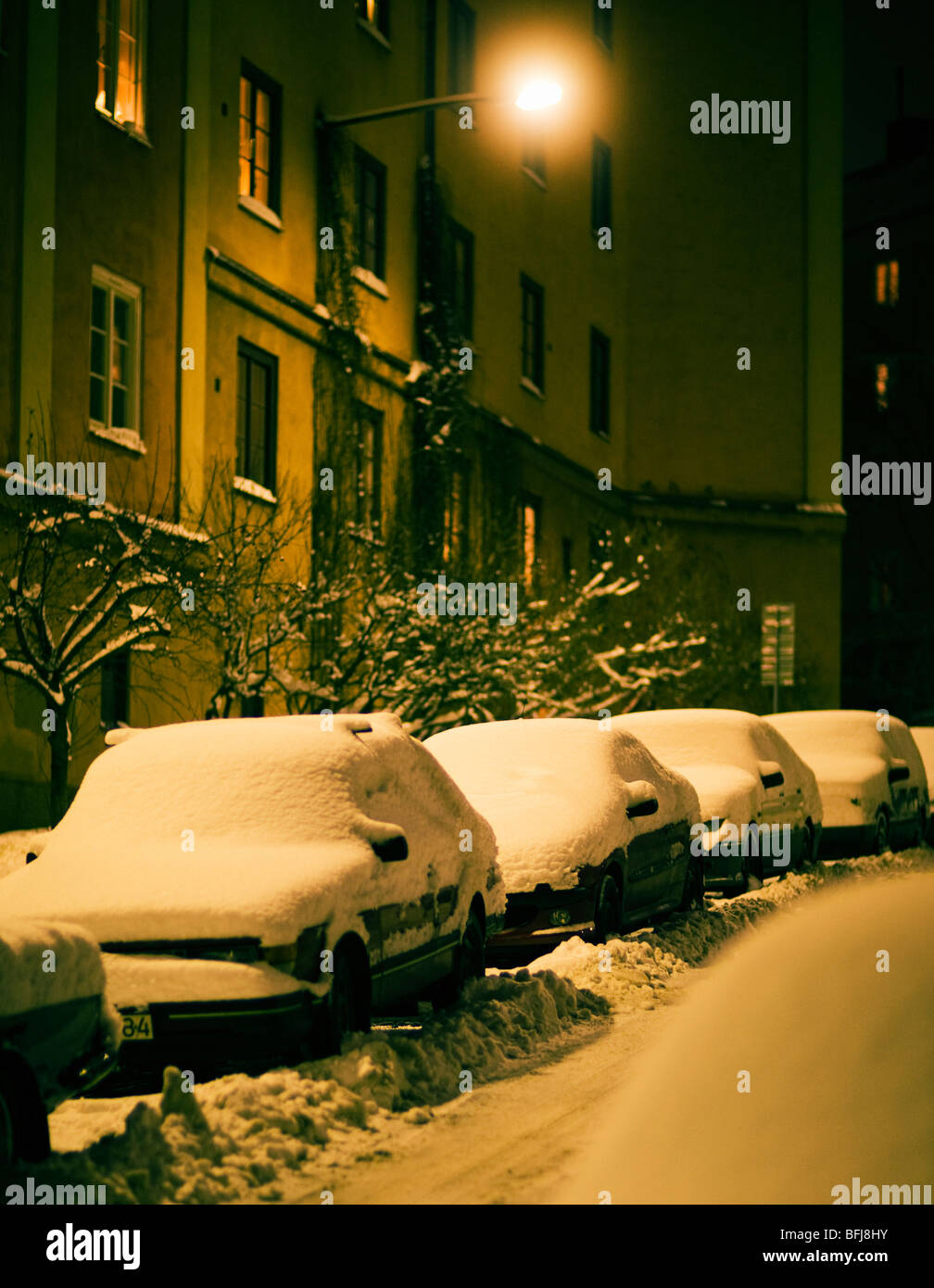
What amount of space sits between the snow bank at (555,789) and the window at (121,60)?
372 inches

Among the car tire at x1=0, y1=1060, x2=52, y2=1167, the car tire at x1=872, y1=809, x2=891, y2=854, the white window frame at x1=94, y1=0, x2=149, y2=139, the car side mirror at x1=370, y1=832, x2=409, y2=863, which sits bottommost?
the car tire at x1=872, y1=809, x2=891, y2=854

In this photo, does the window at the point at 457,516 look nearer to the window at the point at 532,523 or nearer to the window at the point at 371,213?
the window at the point at 532,523

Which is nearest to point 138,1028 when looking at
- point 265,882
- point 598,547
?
point 265,882

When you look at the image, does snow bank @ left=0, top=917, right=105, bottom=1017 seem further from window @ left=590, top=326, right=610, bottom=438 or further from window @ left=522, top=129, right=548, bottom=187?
window @ left=590, top=326, right=610, bottom=438

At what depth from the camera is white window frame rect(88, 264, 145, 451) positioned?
19406 mm

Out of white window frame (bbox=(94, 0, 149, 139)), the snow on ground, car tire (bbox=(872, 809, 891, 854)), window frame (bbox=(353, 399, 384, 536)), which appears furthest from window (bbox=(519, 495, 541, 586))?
the snow on ground

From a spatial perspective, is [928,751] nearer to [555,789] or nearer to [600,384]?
[600,384]

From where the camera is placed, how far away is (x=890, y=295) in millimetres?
62250

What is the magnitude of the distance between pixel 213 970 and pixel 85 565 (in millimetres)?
8623

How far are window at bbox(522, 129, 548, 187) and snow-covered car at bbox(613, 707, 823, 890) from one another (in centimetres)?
1735

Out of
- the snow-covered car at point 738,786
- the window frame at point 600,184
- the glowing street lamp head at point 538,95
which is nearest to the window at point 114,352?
the glowing street lamp head at point 538,95
